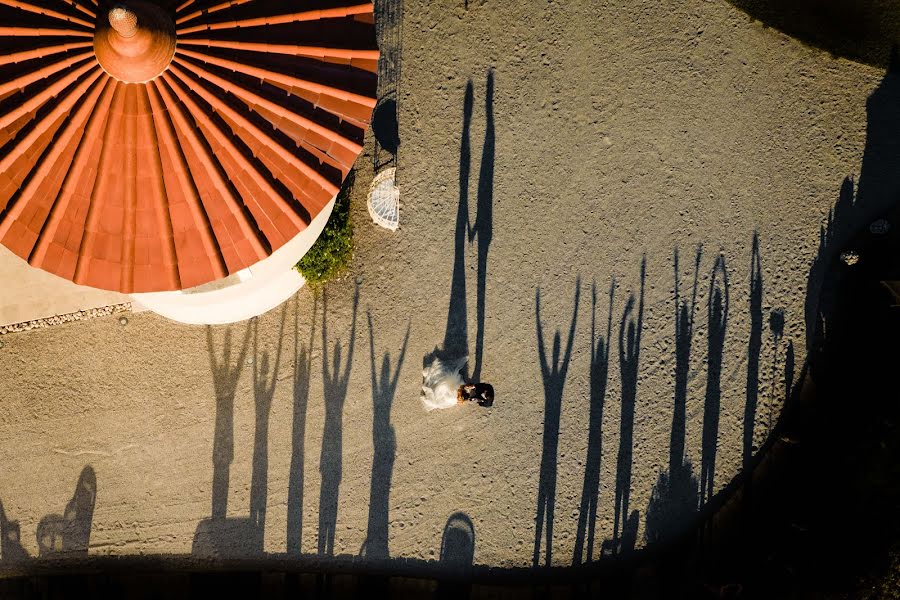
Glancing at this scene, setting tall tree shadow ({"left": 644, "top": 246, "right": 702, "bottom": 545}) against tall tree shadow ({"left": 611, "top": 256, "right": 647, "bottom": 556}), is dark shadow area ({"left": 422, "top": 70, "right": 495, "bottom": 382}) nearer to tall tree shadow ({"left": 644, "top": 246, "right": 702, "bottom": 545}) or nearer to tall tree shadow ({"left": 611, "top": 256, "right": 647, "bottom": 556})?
tall tree shadow ({"left": 611, "top": 256, "right": 647, "bottom": 556})

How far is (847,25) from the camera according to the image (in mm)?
11359

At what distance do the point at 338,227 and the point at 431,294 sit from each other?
6.47 ft

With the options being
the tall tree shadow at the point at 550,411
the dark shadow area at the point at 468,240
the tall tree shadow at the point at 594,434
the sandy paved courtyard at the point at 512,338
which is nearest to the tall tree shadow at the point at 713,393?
the sandy paved courtyard at the point at 512,338

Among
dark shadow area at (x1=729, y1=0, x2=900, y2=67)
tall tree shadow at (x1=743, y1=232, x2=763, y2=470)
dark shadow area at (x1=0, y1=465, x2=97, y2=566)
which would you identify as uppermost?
dark shadow area at (x1=729, y1=0, x2=900, y2=67)

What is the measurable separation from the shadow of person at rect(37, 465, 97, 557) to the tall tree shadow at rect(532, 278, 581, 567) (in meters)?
7.81

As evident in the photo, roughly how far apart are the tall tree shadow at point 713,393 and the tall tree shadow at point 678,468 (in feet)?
0.82

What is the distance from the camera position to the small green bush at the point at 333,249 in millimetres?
10312

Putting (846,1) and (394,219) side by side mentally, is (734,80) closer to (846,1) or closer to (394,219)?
(846,1)

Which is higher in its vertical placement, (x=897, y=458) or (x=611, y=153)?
(x=611, y=153)

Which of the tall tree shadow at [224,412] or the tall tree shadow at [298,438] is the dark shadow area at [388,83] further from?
the tall tree shadow at [224,412]

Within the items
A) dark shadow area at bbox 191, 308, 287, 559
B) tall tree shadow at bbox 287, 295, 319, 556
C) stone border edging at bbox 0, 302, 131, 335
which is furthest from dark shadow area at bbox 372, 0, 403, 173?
stone border edging at bbox 0, 302, 131, 335

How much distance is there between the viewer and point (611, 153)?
36.3ft

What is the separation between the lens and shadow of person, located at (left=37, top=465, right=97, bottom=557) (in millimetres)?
10773

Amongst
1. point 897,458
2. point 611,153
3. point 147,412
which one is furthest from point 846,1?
point 147,412
